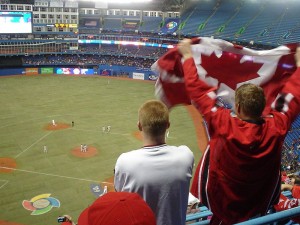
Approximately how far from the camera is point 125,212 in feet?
7.27

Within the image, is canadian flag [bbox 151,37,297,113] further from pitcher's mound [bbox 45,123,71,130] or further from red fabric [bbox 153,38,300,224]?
pitcher's mound [bbox 45,123,71,130]

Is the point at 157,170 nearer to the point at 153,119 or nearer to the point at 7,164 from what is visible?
the point at 153,119

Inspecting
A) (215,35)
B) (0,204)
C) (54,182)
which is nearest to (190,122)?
(54,182)

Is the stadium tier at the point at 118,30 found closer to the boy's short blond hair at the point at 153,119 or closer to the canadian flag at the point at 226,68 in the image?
the canadian flag at the point at 226,68

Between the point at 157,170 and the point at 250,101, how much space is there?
46.0 inches

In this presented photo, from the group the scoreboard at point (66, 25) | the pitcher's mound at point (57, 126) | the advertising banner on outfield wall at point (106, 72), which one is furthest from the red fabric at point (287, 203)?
the scoreboard at point (66, 25)

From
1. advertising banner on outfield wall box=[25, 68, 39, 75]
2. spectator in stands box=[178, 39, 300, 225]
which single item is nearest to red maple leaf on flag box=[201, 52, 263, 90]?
spectator in stands box=[178, 39, 300, 225]

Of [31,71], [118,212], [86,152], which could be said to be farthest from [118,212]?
[31,71]

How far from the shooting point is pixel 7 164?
23984 mm

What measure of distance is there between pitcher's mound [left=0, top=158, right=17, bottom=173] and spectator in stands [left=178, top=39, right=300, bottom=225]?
73.3 feet

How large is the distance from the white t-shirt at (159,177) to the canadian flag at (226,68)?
5.89 feet

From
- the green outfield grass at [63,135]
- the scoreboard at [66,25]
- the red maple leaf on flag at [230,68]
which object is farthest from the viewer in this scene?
the scoreboard at [66,25]

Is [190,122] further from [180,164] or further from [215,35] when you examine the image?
[180,164]

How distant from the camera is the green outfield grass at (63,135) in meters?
20.2
